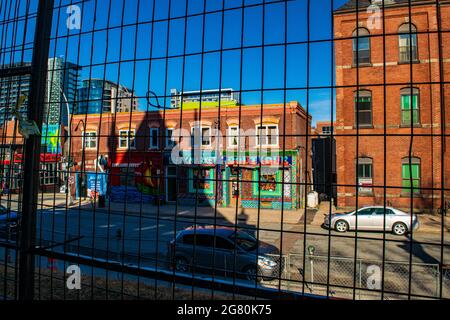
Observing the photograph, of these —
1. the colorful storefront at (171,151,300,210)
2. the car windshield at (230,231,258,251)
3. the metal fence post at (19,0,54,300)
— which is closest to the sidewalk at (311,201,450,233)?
the colorful storefront at (171,151,300,210)

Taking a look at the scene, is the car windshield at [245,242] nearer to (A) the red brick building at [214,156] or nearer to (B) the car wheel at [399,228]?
(B) the car wheel at [399,228]

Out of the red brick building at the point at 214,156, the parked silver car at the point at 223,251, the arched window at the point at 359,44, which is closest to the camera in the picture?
the arched window at the point at 359,44

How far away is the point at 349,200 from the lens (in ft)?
56.3

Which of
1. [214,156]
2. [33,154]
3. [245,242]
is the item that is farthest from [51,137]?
[214,156]

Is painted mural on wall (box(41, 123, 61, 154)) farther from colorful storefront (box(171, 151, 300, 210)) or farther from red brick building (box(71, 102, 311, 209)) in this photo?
colorful storefront (box(171, 151, 300, 210))

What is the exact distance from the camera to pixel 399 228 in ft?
46.9

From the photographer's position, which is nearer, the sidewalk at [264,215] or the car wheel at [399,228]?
the car wheel at [399,228]

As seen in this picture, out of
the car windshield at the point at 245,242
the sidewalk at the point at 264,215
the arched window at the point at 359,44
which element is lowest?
the sidewalk at the point at 264,215

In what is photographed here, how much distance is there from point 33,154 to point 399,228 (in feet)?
49.2

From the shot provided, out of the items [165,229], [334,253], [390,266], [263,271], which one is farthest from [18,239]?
[165,229]

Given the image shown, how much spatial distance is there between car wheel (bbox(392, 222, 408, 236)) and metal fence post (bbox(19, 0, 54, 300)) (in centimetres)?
1450

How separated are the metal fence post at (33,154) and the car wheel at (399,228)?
14503 mm

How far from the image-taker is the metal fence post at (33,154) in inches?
140

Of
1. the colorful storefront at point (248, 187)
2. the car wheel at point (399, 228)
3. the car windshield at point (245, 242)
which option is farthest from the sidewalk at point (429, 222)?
the car windshield at point (245, 242)
